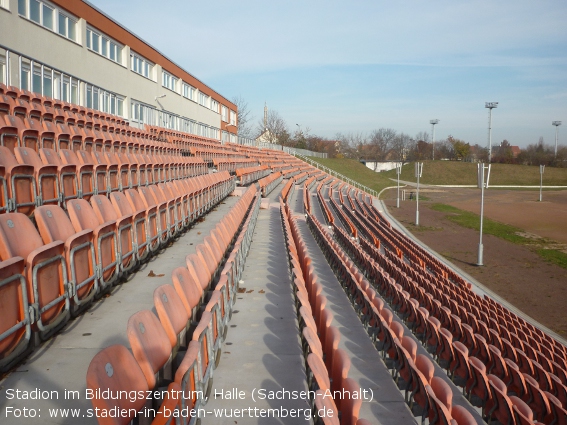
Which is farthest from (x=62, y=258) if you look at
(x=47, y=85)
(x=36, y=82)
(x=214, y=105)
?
(x=214, y=105)

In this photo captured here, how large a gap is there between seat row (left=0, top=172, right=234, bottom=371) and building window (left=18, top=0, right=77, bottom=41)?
33.4 feet

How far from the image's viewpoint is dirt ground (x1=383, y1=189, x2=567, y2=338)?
35.5 feet

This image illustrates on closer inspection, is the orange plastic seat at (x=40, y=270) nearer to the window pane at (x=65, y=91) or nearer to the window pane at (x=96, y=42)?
the window pane at (x=65, y=91)

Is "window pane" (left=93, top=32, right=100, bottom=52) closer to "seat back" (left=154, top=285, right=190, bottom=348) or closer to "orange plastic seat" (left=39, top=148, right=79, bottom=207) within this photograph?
"orange plastic seat" (left=39, top=148, right=79, bottom=207)

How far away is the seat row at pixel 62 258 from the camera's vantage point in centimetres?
251

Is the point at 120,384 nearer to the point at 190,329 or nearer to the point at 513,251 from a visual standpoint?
the point at 190,329

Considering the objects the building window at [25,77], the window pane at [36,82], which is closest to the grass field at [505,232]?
the window pane at [36,82]

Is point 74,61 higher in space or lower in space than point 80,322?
higher

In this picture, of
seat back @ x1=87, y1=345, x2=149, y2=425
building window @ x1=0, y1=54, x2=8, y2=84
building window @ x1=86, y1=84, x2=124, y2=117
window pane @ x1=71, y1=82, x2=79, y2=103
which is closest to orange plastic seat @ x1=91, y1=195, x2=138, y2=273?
seat back @ x1=87, y1=345, x2=149, y2=425

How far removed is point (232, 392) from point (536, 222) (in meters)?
27.7

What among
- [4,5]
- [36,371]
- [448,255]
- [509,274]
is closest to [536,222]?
[448,255]

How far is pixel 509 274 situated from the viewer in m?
13.6

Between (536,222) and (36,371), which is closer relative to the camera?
(36,371)

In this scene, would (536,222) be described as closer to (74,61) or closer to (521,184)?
(74,61)
